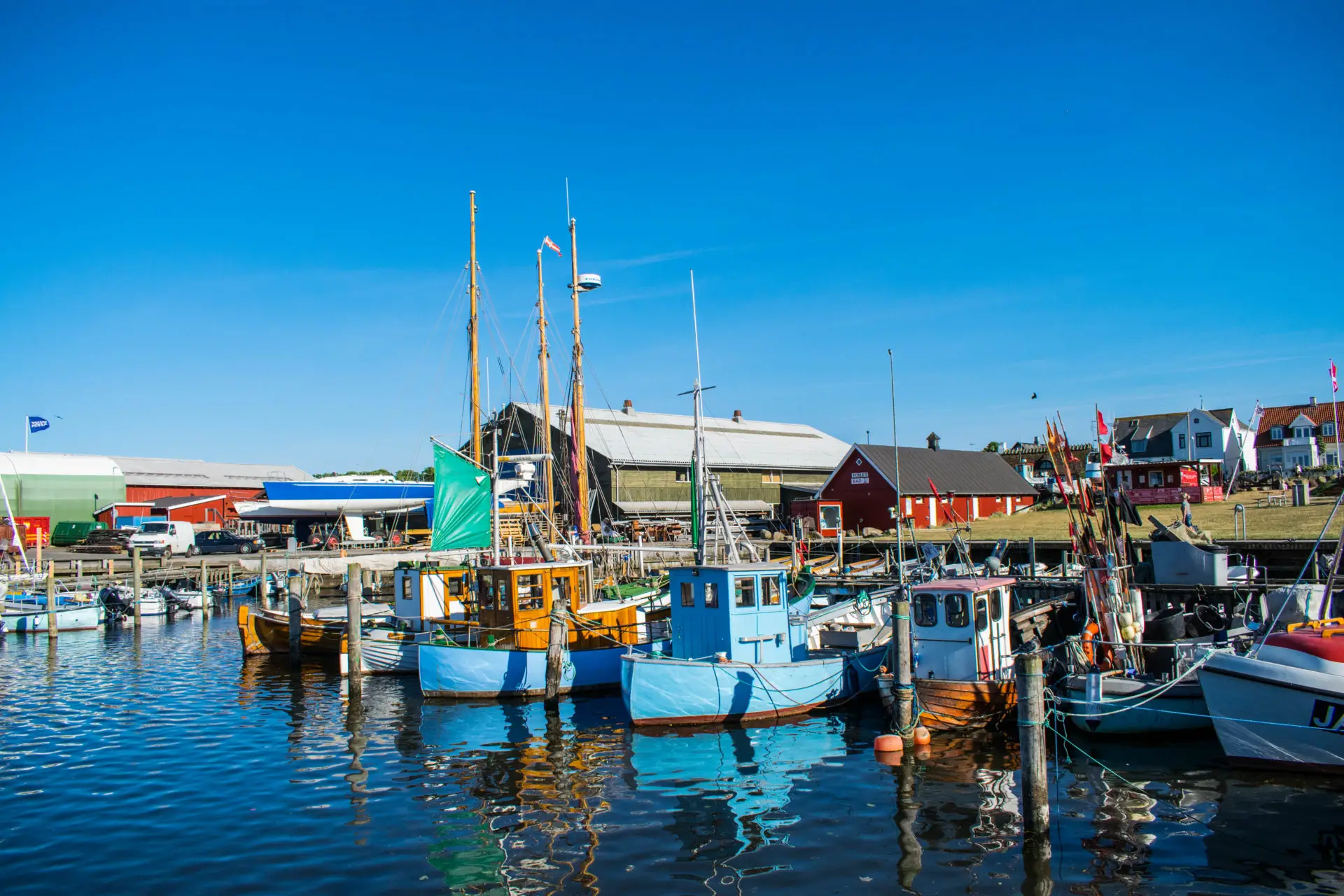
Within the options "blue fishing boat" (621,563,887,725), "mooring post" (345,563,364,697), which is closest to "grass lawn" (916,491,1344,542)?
"blue fishing boat" (621,563,887,725)

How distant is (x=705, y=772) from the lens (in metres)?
15.9

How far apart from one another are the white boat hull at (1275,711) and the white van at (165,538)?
58415 mm

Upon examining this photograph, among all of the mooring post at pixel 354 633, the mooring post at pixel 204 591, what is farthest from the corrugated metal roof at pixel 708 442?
the mooring post at pixel 354 633

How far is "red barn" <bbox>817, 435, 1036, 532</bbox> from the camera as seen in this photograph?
5178 cm

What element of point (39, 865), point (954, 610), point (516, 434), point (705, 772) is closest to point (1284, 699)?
point (954, 610)

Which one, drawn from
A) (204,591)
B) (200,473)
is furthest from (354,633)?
(200,473)

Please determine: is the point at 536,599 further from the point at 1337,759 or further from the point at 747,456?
the point at 747,456

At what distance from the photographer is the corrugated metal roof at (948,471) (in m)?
52.2

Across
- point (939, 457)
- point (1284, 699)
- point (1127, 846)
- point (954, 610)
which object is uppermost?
point (939, 457)

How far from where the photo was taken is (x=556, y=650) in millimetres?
21109

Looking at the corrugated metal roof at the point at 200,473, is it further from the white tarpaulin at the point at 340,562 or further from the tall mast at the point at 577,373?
the tall mast at the point at 577,373

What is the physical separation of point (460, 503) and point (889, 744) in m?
16.9

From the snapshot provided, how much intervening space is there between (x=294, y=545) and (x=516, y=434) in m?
18.2

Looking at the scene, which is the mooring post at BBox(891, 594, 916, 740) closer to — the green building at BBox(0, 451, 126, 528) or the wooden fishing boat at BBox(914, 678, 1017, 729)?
the wooden fishing boat at BBox(914, 678, 1017, 729)
